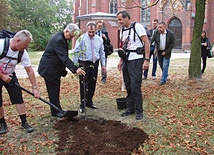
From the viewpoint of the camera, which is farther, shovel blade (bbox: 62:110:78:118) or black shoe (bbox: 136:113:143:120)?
black shoe (bbox: 136:113:143:120)

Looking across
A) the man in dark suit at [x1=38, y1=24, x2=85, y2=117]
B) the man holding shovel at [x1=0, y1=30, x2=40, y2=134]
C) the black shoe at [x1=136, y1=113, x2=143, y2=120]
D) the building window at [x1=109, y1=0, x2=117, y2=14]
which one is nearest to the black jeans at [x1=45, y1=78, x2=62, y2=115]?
the man in dark suit at [x1=38, y1=24, x2=85, y2=117]

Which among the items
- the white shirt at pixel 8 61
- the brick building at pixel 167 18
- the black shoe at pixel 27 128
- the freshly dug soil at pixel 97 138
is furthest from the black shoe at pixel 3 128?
the brick building at pixel 167 18

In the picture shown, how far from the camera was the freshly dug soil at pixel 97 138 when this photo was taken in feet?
12.7

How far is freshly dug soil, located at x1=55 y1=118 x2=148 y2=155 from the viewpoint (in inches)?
153

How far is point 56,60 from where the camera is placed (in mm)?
5176

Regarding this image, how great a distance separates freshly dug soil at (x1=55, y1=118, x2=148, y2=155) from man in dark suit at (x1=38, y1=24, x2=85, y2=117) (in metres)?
0.75

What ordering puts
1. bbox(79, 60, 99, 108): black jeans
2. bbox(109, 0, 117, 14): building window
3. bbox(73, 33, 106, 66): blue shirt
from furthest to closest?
bbox(109, 0, 117, 14): building window, bbox(79, 60, 99, 108): black jeans, bbox(73, 33, 106, 66): blue shirt

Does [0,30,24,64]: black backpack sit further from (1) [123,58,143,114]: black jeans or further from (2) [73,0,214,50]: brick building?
(2) [73,0,214,50]: brick building

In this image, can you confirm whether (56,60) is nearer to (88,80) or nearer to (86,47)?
(86,47)

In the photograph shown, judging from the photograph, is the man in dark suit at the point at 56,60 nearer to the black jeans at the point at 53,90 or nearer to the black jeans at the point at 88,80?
the black jeans at the point at 53,90

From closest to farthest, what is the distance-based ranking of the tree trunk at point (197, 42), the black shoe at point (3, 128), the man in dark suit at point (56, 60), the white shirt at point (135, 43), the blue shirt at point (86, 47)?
the black shoe at point (3, 128)
the man in dark suit at point (56, 60)
the white shirt at point (135, 43)
the blue shirt at point (86, 47)
the tree trunk at point (197, 42)

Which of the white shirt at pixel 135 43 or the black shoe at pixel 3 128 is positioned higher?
the white shirt at pixel 135 43

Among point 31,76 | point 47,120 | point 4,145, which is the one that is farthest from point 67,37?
point 4,145

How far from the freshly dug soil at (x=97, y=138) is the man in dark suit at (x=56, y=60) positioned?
29.5 inches
